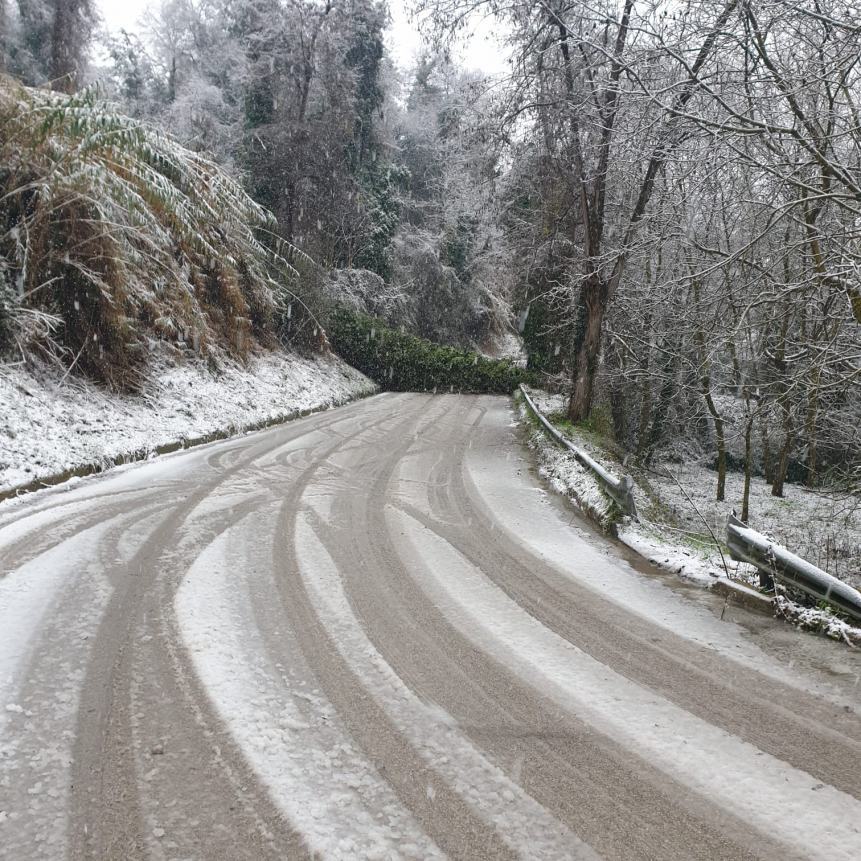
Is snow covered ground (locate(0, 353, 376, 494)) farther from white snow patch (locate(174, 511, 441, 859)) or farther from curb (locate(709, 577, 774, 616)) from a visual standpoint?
curb (locate(709, 577, 774, 616))

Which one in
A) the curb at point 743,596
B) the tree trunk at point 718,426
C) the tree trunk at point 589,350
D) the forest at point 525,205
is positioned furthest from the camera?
the tree trunk at point 718,426

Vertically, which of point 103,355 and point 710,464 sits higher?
point 103,355

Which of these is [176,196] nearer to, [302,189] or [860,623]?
[860,623]

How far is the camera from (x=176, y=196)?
11.1 meters

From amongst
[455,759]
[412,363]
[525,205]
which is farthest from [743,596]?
[412,363]

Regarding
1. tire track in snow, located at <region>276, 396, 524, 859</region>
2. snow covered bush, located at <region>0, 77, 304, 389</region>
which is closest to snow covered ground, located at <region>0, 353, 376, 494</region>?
snow covered bush, located at <region>0, 77, 304, 389</region>

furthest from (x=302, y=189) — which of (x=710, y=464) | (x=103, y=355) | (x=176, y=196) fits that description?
(x=710, y=464)

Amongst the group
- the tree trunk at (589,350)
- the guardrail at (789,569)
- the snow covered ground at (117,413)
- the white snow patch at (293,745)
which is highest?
the tree trunk at (589,350)

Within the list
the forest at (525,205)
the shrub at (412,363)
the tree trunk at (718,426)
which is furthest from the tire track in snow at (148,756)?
the shrub at (412,363)

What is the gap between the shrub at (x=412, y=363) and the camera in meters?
26.9

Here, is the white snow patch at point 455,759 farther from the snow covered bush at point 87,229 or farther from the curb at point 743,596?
the snow covered bush at point 87,229

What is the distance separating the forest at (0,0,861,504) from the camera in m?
5.93

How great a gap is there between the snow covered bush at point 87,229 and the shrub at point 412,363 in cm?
1334

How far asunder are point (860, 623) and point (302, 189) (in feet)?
80.6
